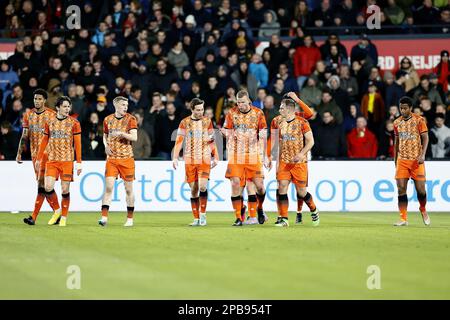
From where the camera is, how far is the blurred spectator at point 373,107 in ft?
80.3

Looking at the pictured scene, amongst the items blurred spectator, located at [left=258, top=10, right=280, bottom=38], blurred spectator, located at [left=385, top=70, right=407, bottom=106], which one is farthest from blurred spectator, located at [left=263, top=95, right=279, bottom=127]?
blurred spectator, located at [left=258, top=10, right=280, bottom=38]

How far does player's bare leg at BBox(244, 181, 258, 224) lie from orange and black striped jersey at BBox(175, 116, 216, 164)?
93cm

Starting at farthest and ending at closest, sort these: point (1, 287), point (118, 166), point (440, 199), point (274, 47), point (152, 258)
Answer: point (274, 47), point (440, 199), point (118, 166), point (152, 258), point (1, 287)

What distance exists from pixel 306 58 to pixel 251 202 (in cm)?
776

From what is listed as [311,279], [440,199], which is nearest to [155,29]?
[440,199]

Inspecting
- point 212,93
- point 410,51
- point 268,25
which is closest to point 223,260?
point 212,93

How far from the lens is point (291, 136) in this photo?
720 inches

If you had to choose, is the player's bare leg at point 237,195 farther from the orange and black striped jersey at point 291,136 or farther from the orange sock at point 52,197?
the orange sock at point 52,197

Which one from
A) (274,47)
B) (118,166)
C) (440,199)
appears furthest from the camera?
(274,47)

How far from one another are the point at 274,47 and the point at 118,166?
29.6 ft

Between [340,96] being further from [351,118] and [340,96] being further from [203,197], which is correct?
[203,197]

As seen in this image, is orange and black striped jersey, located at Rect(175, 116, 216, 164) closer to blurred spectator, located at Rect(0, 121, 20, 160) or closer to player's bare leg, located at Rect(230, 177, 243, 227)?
player's bare leg, located at Rect(230, 177, 243, 227)
